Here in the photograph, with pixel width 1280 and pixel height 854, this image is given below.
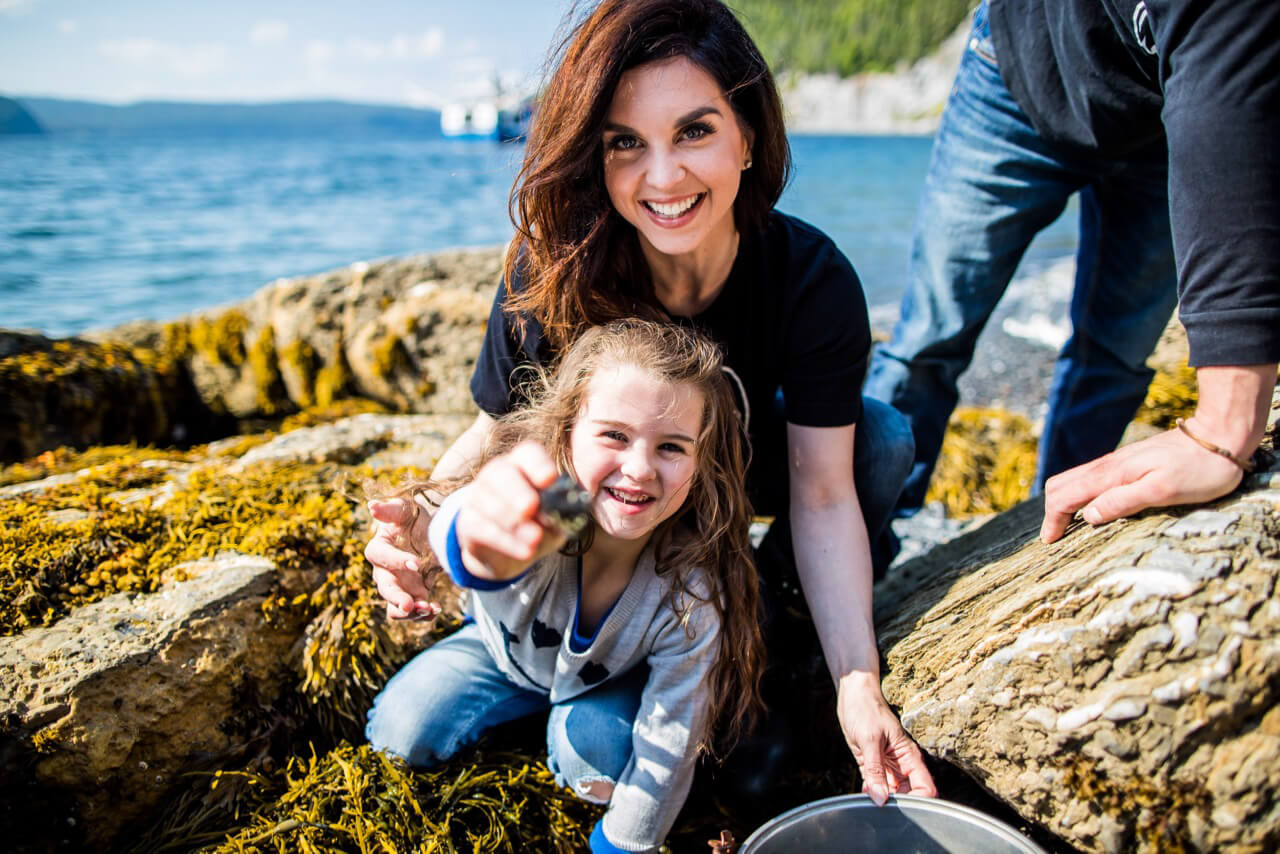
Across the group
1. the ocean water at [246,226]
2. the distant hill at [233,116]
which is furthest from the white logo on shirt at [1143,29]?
the distant hill at [233,116]

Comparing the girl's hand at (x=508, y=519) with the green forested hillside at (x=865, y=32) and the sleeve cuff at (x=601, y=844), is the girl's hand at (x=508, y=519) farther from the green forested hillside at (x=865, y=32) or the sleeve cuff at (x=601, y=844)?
the green forested hillside at (x=865, y=32)

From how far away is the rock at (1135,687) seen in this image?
4.90ft

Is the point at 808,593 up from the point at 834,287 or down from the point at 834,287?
down

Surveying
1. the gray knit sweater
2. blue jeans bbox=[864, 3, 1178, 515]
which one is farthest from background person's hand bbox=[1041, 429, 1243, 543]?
blue jeans bbox=[864, 3, 1178, 515]

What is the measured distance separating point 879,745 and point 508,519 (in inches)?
48.8

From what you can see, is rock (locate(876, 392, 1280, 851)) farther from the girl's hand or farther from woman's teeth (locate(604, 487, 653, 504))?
the girl's hand

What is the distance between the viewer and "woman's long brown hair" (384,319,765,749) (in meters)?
2.14

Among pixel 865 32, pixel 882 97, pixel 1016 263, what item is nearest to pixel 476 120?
pixel 882 97

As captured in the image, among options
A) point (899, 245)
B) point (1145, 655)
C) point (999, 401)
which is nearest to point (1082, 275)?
point (1145, 655)

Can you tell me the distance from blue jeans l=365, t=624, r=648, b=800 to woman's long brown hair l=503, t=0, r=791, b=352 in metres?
1.04

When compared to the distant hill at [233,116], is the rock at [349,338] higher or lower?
lower

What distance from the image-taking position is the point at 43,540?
2613mm

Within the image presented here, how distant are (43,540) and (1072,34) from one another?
11.5 feet

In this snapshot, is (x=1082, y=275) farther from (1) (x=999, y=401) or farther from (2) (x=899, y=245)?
(2) (x=899, y=245)
